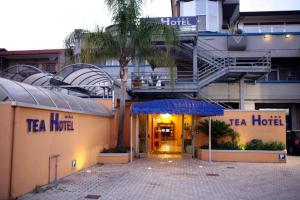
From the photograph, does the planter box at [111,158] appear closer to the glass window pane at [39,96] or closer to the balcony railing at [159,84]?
the glass window pane at [39,96]

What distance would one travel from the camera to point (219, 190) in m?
10.9

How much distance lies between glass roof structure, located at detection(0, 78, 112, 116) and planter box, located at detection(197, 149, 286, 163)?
22.7ft

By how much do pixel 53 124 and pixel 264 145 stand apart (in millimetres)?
11402

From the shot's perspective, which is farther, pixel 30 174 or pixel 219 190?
pixel 219 190

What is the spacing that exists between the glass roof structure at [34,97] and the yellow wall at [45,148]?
29 cm

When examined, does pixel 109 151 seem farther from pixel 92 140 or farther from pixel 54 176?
pixel 54 176

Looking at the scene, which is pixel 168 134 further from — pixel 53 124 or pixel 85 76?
pixel 53 124

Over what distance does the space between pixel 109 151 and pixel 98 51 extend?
4845 mm

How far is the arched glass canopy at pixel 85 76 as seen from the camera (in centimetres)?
2034

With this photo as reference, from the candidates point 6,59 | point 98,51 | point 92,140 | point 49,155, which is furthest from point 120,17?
point 6,59


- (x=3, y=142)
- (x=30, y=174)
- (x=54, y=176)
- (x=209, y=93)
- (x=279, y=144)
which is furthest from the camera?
(x=209, y=93)

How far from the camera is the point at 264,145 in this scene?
733 inches

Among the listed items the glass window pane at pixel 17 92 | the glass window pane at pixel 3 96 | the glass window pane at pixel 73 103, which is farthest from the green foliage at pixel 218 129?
the glass window pane at pixel 3 96

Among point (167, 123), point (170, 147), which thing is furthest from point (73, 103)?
point (170, 147)
